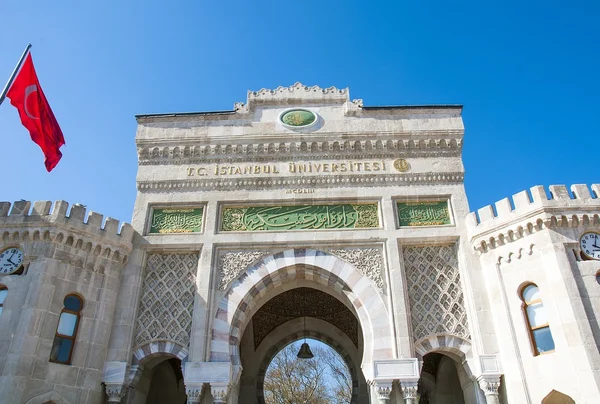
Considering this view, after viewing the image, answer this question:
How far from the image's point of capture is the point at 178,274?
10.5 metres

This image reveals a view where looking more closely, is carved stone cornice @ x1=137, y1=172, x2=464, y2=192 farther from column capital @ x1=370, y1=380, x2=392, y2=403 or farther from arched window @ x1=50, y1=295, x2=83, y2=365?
column capital @ x1=370, y1=380, x2=392, y2=403

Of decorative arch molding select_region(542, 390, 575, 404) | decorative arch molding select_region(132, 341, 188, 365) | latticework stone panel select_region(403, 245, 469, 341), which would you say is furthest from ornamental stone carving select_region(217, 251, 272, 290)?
decorative arch molding select_region(542, 390, 575, 404)

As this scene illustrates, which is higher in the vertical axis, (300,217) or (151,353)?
(300,217)

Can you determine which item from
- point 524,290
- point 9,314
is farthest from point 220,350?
point 524,290

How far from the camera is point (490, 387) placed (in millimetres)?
8930

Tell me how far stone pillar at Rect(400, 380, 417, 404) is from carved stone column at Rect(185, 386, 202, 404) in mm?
3788

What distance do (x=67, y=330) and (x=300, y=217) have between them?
5229 mm

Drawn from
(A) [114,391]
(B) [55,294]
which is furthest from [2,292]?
(A) [114,391]

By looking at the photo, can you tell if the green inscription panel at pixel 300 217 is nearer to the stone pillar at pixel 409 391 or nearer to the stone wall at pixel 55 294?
the stone wall at pixel 55 294

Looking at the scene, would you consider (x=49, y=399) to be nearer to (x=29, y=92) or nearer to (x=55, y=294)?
(x=55, y=294)

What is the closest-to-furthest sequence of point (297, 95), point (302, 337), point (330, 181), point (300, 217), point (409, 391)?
point (409, 391), point (300, 217), point (330, 181), point (297, 95), point (302, 337)

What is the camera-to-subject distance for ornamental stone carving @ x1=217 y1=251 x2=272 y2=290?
10281 mm

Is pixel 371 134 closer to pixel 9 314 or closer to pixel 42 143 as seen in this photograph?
pixel 42 143

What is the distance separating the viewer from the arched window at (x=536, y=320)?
8.77m
